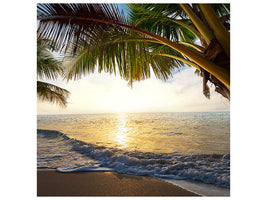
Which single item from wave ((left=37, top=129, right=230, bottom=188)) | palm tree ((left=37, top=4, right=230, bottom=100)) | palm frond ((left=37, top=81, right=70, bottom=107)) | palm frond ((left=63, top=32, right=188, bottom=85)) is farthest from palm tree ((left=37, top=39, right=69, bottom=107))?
wave ((left=37, top=129, right=230, bottom=188))

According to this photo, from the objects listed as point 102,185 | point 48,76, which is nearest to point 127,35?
point 102,185

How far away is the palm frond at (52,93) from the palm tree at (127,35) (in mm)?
3551

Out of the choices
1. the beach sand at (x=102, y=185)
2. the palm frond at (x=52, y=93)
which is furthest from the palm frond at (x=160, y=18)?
the palm frond at (x=52, y=93)

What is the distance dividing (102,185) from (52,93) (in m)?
4.73

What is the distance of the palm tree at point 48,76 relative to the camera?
186 inches

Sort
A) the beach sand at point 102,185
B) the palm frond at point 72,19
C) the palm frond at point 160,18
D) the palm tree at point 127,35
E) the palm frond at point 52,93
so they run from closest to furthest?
the palm tree at point 127,35 → the palm frond at point 72,19 → the beach sand at point 102,185 → the palm frond at point 160,18 → the palm frond at point 52,93

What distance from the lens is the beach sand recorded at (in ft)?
5.95

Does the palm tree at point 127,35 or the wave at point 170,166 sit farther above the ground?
the palm tree at point 127,35

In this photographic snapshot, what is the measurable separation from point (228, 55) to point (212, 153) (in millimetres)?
2845

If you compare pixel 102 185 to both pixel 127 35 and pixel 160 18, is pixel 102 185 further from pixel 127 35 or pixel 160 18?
pixel 160 18

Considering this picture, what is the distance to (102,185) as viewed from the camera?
1.94 metres

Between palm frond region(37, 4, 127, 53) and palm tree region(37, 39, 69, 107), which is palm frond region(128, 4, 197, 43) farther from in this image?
palm tree region(37, 39, 69, 107)

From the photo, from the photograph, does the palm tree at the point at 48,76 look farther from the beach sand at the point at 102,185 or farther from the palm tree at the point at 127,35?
the beach sand at the point at 102,185
